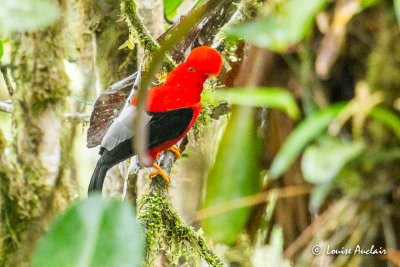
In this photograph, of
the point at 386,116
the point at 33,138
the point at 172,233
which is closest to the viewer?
the point at 386,116

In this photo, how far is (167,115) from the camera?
2.50 metres

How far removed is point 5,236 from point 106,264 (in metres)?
0.76

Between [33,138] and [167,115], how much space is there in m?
1.20

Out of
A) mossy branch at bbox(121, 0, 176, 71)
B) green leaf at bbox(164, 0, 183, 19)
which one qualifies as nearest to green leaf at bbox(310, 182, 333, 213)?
mossy branch at bbox(121, 0, 176, 71)

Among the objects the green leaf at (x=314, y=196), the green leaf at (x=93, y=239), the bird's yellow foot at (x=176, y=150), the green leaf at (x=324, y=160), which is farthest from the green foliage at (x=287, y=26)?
the bird's yellow foot at (x=176, y=150)

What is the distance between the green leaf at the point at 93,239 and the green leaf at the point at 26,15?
26 cm

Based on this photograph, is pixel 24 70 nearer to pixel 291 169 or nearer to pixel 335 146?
pixel 291 169

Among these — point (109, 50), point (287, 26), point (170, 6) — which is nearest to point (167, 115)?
point (109, 50)

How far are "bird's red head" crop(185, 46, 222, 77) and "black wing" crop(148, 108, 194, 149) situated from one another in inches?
9.0

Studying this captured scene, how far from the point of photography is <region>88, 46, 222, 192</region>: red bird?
90.4 inches

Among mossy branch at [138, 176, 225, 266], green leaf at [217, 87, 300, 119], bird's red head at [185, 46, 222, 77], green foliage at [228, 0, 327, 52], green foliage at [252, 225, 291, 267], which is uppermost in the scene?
bird's red head at [185, 46, 222, 77]

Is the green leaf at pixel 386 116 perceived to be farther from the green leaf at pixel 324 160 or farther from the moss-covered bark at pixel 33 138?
the moss-covered bark at pixel 33 138

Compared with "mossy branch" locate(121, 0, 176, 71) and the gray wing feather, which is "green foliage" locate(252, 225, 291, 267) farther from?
"mossy branch" locate(121, 0, 176, 71)

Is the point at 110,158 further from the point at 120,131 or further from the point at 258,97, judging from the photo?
the point at 258,97
